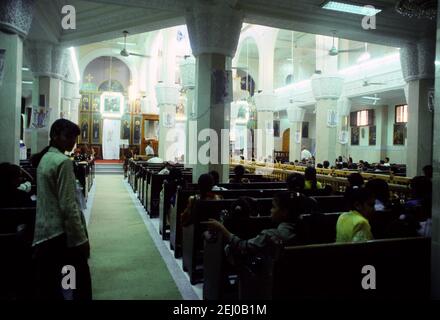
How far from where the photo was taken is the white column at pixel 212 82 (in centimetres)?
763

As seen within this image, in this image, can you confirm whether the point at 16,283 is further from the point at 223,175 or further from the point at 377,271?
the point at 223,175

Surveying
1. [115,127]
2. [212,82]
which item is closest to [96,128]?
[115,127]

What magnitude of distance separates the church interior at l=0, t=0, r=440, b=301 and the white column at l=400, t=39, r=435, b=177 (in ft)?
0.11

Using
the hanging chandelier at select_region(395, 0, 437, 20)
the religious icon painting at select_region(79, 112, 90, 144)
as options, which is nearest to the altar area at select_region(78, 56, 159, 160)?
the religious icon painting at select_region(79, 112, 90, 144)

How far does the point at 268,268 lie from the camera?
2.49 meters

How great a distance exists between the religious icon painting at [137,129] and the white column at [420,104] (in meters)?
19.9

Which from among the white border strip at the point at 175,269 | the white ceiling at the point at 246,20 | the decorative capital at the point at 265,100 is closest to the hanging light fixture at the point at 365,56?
the decorative capital at the point at 265,100

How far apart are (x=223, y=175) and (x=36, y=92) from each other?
5.97 m

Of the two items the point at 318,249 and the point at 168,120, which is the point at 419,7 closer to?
the point at 318,249

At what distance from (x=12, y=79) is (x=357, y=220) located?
5.60 m

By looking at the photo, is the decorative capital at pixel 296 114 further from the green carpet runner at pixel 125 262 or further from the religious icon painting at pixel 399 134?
the green carpet runner at pixel 125 262

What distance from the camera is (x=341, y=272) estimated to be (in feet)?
8.63

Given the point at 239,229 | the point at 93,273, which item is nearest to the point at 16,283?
the point at 93,273

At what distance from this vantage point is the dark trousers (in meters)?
2.57
